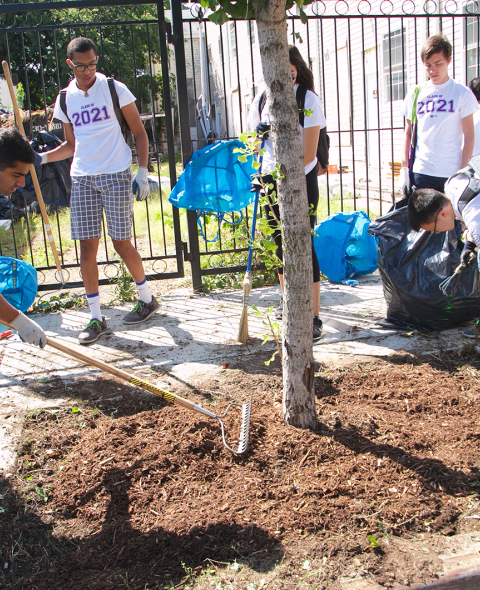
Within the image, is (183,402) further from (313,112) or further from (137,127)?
(137,127)

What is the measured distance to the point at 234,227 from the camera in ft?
18.4

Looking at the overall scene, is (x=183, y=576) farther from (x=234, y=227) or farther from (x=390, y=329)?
(x=234, y=227)

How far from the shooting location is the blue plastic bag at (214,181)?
4887mm

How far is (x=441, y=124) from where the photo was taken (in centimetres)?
409

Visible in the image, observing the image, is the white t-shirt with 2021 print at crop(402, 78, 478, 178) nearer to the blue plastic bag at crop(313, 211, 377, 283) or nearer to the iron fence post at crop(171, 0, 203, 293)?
the blue plastic bag at crop(313, 211, 377, 283)

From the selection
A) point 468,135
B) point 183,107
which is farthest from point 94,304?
point 468,135

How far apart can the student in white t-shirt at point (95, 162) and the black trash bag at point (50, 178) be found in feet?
1.91

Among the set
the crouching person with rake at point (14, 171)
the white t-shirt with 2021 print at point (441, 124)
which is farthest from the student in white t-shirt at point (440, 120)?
the crouching person with rake at point (14, 171)

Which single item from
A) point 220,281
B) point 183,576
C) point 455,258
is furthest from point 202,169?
point 183,576

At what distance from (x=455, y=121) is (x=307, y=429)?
8.88ft

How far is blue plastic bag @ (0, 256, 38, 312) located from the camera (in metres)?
4.64

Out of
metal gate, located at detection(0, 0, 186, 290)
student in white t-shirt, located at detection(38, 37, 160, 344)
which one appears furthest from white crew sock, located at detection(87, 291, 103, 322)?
metal gate, located at detection(0, 0, 186, 290)

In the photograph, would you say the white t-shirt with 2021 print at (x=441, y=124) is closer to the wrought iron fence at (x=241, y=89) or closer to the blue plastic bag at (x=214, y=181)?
the wrought iron fence at (x=241, y=89)

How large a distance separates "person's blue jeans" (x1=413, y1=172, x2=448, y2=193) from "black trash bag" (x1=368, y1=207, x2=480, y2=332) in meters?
0.35
